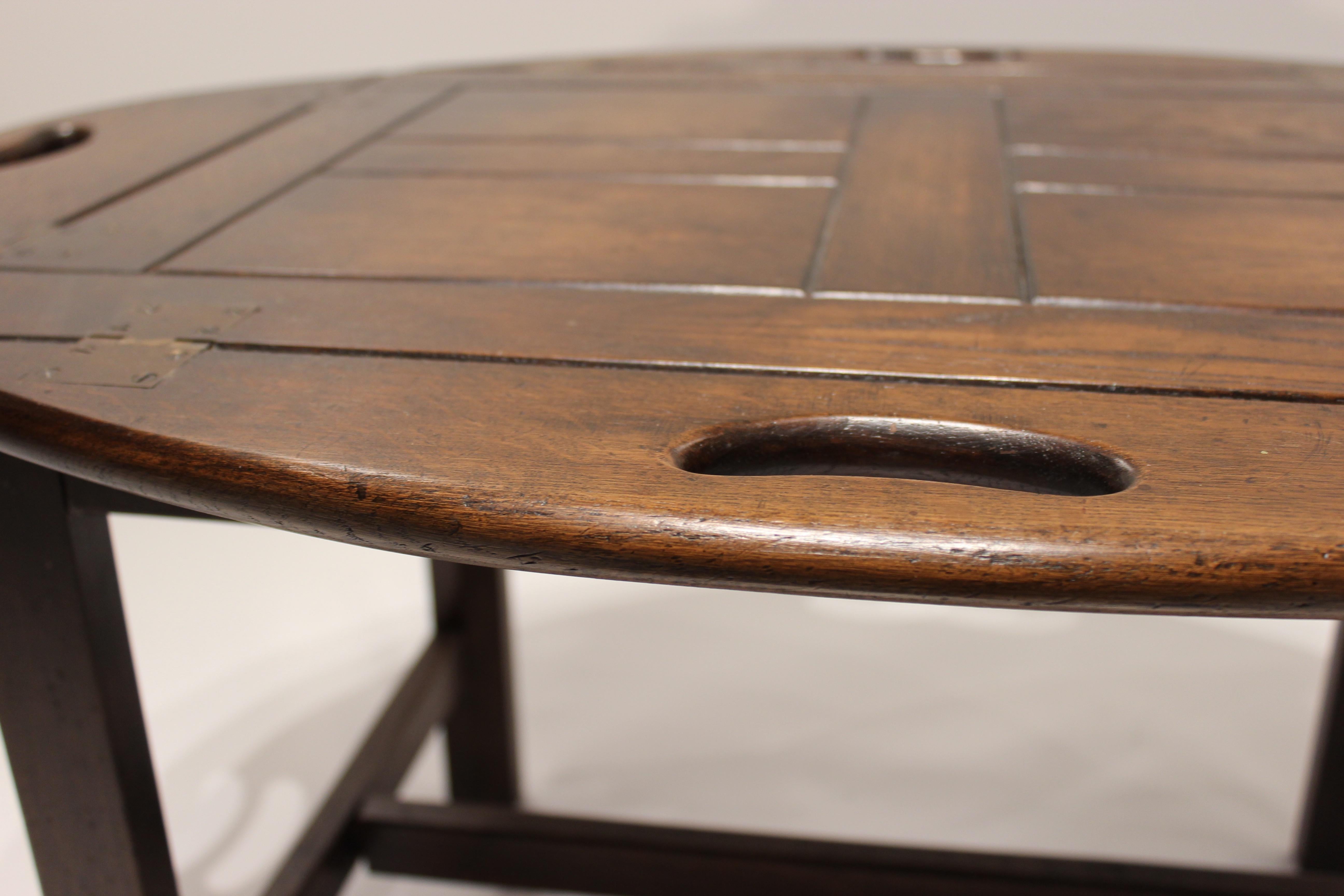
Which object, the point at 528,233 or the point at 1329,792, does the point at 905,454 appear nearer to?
the point at 528,233

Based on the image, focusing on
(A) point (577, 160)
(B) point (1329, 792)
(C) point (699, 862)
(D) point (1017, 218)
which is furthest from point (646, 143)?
(B) point (1329, 792)

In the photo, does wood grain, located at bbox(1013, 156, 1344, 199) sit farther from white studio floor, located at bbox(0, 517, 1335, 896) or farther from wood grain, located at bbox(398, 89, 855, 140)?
white studio floor, located at bbox(0, 517, 1335, 896)

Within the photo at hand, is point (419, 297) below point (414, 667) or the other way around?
the other way around

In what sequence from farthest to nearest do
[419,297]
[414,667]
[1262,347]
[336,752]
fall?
[336,752], [414,667], [419,297], [1262,347]

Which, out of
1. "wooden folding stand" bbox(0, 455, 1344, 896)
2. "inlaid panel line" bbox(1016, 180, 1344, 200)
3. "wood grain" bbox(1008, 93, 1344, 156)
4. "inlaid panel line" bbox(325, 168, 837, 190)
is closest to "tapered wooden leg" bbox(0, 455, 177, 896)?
"wooden folding stand" bbox(0, 455, 1344, 896)

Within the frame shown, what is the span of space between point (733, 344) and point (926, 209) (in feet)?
1.16

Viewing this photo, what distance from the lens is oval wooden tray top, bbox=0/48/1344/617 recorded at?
1.89 ft

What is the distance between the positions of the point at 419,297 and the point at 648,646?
4.24 ft

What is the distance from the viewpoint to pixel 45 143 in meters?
1.34

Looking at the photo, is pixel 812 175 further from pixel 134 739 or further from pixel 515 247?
pixel 134 739

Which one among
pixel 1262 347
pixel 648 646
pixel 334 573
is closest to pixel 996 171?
pixel 1262 347

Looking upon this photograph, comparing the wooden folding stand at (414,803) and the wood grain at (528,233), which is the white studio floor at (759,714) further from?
the wood grain at (528,233)

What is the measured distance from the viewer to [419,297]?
→ 2.79ft

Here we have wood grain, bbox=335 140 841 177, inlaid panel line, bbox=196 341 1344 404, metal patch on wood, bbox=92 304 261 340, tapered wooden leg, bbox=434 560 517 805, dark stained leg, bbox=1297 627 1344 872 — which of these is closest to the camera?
inlaid panel line, bbox=196 341 1344 404
